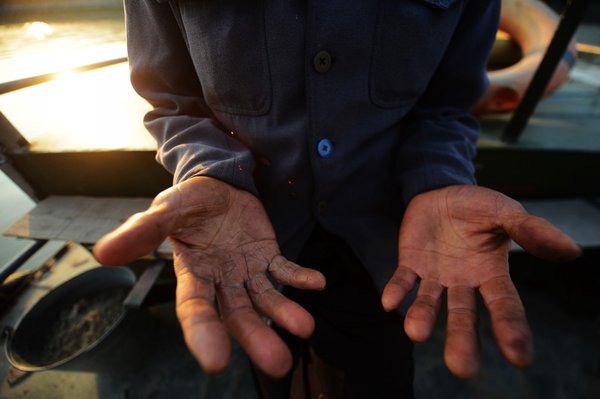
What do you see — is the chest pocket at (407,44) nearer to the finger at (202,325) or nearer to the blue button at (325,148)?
the blue button at (325,148)

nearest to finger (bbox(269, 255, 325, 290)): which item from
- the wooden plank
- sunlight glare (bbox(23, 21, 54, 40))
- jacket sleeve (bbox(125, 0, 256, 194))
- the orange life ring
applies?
jacket sleeve (bbox(125, 0, 256, 194))

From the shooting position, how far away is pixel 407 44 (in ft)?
2.24

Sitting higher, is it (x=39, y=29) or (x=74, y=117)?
(x=39, y=29)

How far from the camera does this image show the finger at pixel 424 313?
542 mm

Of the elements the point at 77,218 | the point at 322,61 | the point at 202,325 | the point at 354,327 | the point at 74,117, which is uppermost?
the point at 322,61

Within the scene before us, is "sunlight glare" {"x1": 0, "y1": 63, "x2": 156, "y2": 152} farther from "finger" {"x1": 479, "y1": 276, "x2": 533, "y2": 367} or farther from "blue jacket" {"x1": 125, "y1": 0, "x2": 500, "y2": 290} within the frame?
"finger" {"x1": 479, "y1": 276, "x2": 533, "y2": 367}

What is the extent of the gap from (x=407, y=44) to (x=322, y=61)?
22 cm

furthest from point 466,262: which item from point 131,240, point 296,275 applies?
point 131,240

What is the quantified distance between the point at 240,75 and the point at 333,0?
11.1 inches

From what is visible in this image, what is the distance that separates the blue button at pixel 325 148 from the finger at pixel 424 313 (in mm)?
410

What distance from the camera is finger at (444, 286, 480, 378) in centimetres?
49

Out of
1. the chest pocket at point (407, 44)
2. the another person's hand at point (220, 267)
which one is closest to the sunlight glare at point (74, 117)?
the another person's hand at point (220, 267)

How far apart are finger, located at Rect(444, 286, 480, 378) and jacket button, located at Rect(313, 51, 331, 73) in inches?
23.6

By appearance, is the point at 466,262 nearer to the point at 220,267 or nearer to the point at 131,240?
the point at 220,267
